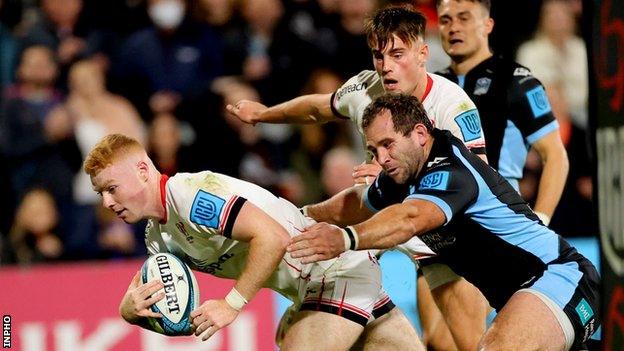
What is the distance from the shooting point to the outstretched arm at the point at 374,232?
431 centimetres

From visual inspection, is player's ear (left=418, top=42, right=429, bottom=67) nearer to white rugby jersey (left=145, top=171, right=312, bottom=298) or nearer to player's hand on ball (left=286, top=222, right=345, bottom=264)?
white rugby jersey (left=145, top=171, right=312, bottom=298)

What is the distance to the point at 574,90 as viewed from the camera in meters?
10.5

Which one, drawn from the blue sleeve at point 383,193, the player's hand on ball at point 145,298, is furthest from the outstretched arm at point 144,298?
the blue sleeve at point 383,193

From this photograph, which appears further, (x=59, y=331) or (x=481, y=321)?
(x=59, y=331)

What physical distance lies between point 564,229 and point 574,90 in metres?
1.87

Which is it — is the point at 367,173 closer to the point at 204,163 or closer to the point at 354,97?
the point at 354,97

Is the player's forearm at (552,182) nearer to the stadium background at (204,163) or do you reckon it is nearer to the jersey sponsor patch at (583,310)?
the stadium background at (204,163)

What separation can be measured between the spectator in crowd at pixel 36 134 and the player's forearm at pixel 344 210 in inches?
167

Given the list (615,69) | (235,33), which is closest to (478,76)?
(615,69)

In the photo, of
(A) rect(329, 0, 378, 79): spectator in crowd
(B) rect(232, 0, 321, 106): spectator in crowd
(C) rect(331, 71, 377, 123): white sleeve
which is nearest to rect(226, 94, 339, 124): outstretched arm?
(C) rect(331, 71, 377, 123): white sleeve

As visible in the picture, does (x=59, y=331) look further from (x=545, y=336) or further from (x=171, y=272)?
(x=545, y=336)

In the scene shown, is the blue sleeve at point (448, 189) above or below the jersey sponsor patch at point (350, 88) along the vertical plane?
below

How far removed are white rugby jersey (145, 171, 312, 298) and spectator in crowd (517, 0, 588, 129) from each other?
17.4 ft

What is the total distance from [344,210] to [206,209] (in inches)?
38.4
